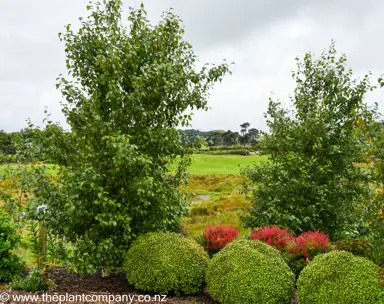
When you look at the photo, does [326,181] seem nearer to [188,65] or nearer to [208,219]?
[188,65]

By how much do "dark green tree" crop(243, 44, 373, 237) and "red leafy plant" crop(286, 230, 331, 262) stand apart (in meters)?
1.85

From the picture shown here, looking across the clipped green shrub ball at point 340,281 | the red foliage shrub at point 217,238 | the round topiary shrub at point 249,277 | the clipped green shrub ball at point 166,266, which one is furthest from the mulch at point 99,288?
the red foliage shrub at point 217,238

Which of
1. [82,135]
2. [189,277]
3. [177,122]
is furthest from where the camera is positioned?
[177,122]

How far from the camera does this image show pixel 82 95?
9.25 metres

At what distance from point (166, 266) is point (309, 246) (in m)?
3.44

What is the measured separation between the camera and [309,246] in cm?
841

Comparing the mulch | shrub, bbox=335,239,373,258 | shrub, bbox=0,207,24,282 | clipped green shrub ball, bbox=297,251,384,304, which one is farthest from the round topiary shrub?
shrub, bbox=0,207,24,282

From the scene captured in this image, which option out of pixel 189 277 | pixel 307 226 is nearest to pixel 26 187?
pixel 189 277

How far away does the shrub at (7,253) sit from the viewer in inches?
335

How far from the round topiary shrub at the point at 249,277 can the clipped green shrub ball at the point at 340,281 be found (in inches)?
16.2

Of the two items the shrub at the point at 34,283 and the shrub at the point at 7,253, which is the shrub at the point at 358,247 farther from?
the shrub at the point at 7,253

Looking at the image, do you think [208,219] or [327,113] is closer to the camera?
[327,113]

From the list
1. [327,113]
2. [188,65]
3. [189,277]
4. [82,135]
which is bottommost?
[189,277]

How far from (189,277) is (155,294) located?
2.69ft
